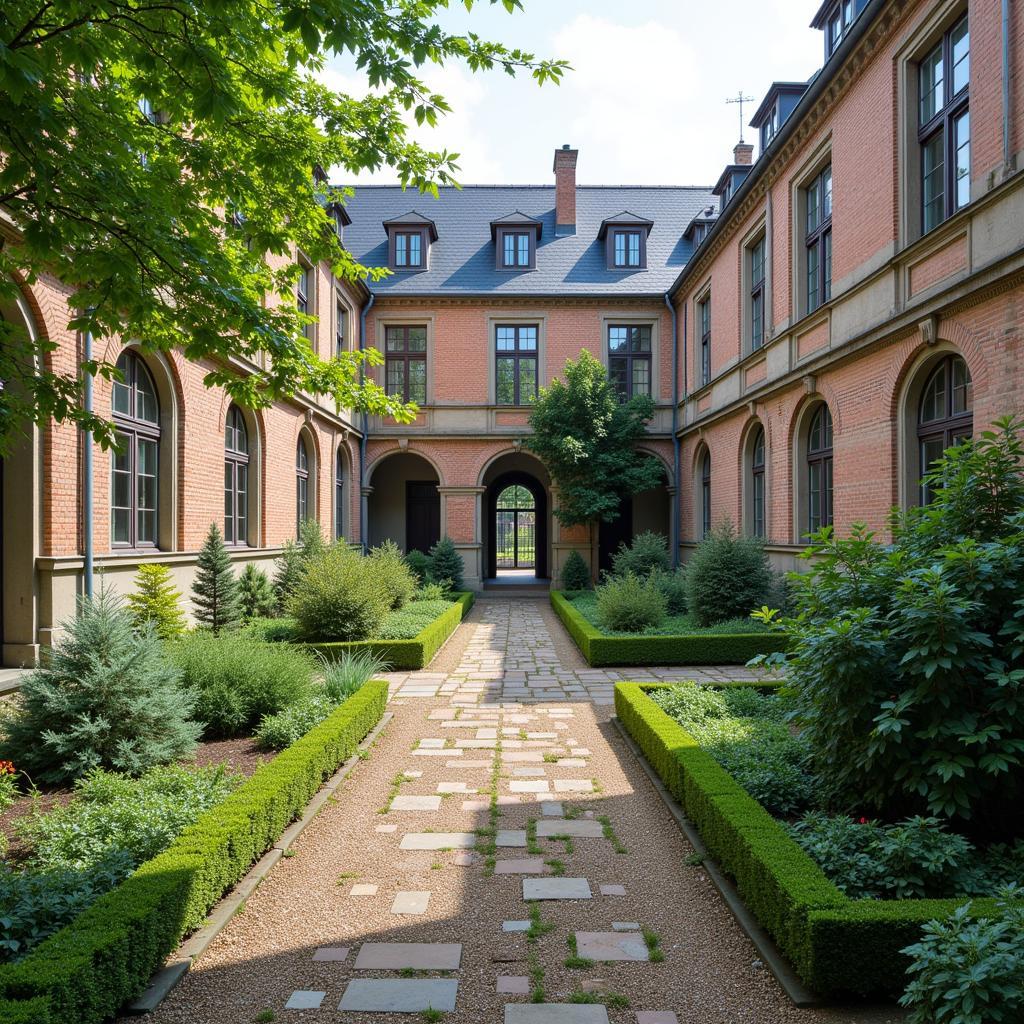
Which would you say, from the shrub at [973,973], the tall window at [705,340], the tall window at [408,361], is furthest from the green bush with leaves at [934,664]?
the tall window at [408,361]

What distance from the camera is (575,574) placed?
20109 millimetres

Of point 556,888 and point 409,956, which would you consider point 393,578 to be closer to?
point 556,888

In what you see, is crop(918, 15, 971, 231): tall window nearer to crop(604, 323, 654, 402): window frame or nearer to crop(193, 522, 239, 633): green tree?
crop(193, 522, 239, 633): green tree

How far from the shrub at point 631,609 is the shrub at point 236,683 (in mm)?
6020

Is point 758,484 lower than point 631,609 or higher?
higher

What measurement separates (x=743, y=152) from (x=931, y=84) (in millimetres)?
13884

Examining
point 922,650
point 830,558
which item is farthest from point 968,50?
point 922,650

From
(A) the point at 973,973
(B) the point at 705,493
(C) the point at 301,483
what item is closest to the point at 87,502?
(C) the point at 301,483

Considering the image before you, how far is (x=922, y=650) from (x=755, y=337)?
Answer: 12497 mm

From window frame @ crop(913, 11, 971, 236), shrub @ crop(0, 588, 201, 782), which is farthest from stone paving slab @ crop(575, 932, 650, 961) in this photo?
window frame @ crop(913, 11, 971, 236)

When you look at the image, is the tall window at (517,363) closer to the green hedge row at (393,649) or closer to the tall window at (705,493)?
the tall window at (705,493)

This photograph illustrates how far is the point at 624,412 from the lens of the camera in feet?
64.3

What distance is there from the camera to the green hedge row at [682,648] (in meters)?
10.2

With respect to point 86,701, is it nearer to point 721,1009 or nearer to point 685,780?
point 685,780
